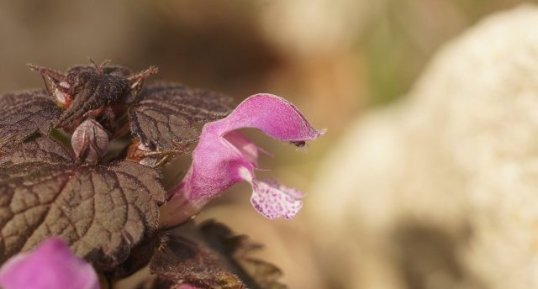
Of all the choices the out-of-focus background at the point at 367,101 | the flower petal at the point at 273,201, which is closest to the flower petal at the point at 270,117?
the flower petal at the point at 273,201

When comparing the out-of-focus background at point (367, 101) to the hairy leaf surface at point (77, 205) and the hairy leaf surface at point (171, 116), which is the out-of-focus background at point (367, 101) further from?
the hairy leaf surface at point (77, 205)

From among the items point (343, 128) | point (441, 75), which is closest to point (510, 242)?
point (441, 75)

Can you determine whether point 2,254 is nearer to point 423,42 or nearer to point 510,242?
point 510,242

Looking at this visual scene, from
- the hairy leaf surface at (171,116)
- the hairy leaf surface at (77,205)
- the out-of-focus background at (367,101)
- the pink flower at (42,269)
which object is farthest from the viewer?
the out-of-focus background at (367,101)

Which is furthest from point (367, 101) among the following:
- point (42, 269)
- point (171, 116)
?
point (42, 269)

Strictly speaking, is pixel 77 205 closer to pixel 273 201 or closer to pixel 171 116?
pixel 171 116

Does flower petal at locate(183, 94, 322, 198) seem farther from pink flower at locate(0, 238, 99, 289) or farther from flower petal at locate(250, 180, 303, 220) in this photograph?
pink flower at locate(0, 238, 99, 289)

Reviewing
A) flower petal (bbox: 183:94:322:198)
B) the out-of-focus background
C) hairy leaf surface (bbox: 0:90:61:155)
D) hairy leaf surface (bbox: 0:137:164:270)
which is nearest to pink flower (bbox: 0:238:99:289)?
hairy leaf surface (bbox: 0:137:164:270)
